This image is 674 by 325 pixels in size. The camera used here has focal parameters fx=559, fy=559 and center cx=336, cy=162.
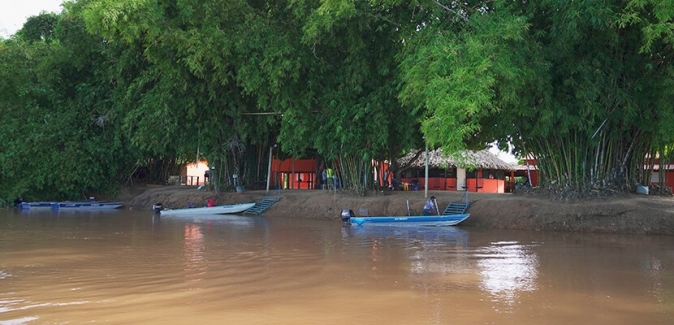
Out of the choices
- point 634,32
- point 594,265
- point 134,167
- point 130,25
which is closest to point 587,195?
point 634,32

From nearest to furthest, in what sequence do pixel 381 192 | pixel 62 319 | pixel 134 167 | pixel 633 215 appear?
pixel 62 319
pixel 633 215
pixel 381 192
pixel 134 167

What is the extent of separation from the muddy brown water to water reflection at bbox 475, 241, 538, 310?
3cm

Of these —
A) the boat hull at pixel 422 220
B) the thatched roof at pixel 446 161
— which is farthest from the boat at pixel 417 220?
the thatched roof at pixel 446 161

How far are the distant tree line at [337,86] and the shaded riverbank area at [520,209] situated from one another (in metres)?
1.05

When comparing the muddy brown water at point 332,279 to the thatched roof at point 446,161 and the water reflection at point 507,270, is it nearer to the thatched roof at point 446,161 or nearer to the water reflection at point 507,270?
the water reflection at point 507,270

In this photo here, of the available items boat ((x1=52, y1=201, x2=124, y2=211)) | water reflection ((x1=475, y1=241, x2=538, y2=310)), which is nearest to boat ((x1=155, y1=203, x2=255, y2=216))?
boat ((x1=52, y1=201, x2=124, y2=211))

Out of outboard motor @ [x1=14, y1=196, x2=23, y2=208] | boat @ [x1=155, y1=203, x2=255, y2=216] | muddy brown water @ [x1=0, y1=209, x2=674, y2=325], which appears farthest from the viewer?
outboard motor @ [x1=14, y1=196, x2=23, y2=208]

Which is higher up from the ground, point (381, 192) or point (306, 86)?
point (306, 86)

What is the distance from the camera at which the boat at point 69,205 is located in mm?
22992

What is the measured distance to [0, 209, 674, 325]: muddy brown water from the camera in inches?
223

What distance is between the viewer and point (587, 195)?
50.8 feet

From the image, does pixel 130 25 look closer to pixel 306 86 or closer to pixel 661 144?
pixel 306 86

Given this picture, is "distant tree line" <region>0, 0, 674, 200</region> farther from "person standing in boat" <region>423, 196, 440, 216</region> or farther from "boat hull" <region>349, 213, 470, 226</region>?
"boat hull" <region>349, 213, 470, 226</region>

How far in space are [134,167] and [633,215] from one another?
22745mm
